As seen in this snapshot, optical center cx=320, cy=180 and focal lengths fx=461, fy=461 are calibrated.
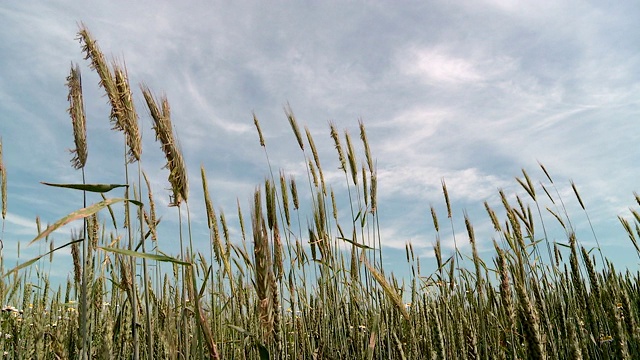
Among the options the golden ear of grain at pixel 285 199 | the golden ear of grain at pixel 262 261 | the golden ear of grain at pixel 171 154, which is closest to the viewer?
the golden ear of grain at pixel 262 261

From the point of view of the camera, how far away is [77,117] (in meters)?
1.95

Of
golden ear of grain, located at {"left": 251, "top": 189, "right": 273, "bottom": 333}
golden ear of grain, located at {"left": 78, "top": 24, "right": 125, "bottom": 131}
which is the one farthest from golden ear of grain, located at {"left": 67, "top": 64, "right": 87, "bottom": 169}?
golden ear of grain, located at {"left": 251, "top": 189, "right": 273, "bottom": 333}

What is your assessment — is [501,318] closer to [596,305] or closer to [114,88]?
[596,305]

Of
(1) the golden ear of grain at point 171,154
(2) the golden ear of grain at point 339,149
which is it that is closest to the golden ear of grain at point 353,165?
(2) the golden ear of grain at point 339,149

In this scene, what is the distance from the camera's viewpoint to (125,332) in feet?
8.48

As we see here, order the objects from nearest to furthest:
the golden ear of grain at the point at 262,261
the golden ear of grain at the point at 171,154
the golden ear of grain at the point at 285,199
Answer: the golden ear of grain at the point at 262,261 < the golden ear of grain at the point at 171,154 < the golden ear of grain at the point at 285,199

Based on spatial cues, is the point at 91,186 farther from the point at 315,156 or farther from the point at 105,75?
the point at 315,156

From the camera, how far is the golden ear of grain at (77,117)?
1930 mm

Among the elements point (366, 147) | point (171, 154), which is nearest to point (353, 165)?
point (366, 147)

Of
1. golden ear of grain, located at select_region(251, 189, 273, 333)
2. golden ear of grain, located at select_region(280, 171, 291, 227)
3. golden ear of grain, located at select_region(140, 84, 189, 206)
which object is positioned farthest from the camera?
golden ear of grain, located at select_region(280, 171, 291, 227)

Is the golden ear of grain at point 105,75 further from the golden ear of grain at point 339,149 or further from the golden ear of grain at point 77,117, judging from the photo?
the golden ear of grain at point 339,149

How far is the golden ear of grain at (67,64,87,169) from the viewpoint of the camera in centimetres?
193

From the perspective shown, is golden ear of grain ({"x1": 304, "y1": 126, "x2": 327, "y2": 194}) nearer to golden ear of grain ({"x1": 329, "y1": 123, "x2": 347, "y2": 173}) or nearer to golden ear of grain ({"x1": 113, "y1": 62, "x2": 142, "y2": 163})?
golden ear of grain ({"x1": 329, "y1": 123, "x2": 347, "y2": 173})

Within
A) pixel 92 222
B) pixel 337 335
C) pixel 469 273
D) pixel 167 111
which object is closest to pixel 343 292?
pixel 337 335
